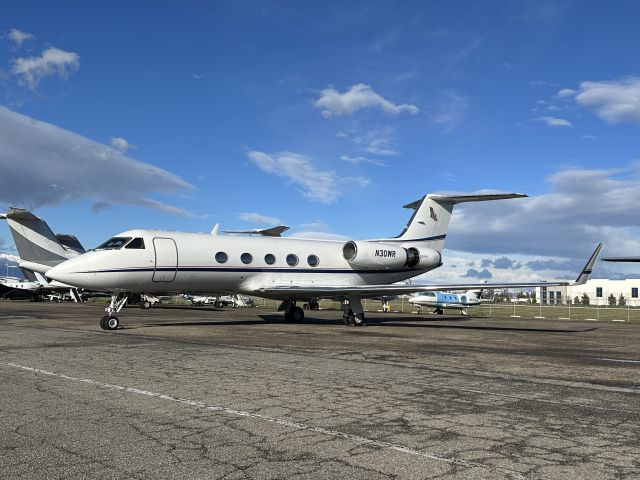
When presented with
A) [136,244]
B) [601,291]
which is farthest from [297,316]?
[601,291]

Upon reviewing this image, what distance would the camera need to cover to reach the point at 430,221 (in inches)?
1013

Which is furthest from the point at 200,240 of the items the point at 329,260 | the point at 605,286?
the point at 605,286

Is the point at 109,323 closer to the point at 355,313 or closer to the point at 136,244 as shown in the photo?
the point at 136,244

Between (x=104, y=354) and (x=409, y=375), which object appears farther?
(x=104, y=354)

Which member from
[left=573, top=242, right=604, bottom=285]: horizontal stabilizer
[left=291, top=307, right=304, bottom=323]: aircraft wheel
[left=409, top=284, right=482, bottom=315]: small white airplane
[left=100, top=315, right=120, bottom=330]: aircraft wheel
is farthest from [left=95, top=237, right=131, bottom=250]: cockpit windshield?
[left=409, top=284, right=482, bottom=315]: small white airplane

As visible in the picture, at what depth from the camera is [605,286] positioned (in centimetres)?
11019

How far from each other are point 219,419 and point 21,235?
39503 millimetres

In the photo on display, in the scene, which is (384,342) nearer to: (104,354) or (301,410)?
(104,354)

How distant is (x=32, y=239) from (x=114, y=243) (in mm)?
25094

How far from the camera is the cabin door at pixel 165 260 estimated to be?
63.3 ft

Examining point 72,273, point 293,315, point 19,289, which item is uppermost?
point 72,273

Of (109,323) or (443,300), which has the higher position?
(443,300)

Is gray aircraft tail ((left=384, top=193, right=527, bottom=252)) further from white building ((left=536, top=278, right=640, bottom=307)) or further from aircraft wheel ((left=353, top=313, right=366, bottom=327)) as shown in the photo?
white building ((left=536, top=278, right=640, bottom=307))

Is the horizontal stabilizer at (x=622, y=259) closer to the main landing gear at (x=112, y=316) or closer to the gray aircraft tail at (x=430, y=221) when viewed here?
the gray aircraft tail at (x=430, y=221)
